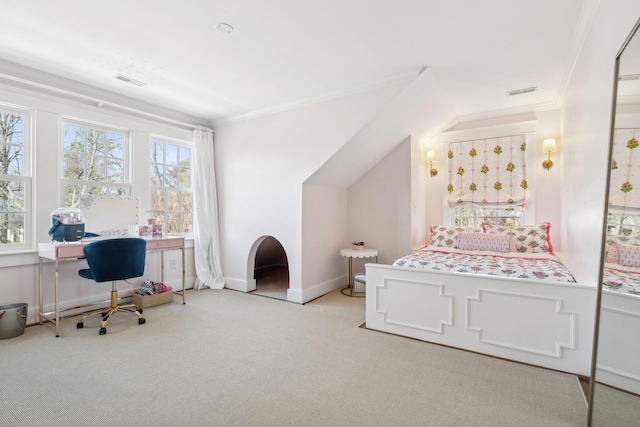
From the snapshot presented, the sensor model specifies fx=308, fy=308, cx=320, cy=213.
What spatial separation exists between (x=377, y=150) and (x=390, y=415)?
3198 mm

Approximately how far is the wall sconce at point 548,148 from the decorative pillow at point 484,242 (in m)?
1.18

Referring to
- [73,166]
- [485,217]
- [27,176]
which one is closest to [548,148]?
[485,217]

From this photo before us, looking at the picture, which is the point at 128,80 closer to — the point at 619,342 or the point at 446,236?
the point at 446,236

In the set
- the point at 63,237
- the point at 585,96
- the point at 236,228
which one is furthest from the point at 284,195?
the point at 585,96

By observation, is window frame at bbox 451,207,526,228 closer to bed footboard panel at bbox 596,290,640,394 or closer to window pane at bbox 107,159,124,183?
bed footboard panel at bbox 596,290,640,394

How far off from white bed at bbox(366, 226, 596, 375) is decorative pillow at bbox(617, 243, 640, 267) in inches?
37.2

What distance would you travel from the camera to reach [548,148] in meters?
4.02

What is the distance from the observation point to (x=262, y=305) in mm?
3734

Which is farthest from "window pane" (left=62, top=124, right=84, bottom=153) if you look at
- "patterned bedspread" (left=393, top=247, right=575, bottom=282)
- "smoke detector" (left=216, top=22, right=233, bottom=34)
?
"patterned bedspread" (left=393, top=247, right=575, bottom=282)

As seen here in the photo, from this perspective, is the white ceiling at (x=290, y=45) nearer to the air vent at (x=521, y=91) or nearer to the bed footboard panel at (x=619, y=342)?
the air vent at (x=521, y=91)

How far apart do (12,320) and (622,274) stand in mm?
4282

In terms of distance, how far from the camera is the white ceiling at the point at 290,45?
217 centimetres

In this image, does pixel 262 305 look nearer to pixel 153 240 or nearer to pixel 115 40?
pixel 153 240

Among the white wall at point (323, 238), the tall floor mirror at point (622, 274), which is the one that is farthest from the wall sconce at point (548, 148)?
the tall floor mirror at point (622, 274)
